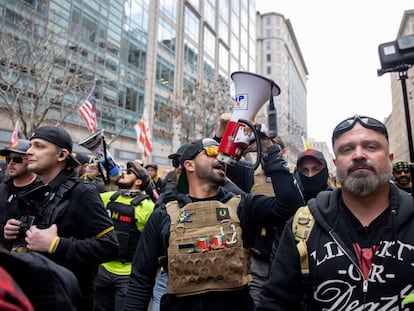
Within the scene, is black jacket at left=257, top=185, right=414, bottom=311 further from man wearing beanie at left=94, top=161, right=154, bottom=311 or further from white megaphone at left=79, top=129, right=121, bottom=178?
white megaphone at left=79, top=129, right=121, bottom=178

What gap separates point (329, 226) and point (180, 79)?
3208 cm

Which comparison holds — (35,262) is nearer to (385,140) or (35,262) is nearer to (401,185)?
(385,140)

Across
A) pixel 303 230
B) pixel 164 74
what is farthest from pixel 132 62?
pixel 303 230

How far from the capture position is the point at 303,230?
6.48ft

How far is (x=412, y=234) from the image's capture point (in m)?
1.81

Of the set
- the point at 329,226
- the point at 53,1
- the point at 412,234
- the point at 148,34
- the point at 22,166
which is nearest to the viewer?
the point at 412,234

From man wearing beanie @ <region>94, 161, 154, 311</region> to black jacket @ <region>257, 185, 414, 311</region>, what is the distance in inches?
101

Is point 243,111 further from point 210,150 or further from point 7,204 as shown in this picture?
point 7,204

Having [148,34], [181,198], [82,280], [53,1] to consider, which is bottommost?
[82,280]

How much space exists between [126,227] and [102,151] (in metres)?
1.30

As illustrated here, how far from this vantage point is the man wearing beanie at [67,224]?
104 inches

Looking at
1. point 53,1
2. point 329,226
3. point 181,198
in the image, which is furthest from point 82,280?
point 53,1

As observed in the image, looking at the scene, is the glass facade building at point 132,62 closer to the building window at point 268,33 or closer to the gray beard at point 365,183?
the gray beard at point 365,183

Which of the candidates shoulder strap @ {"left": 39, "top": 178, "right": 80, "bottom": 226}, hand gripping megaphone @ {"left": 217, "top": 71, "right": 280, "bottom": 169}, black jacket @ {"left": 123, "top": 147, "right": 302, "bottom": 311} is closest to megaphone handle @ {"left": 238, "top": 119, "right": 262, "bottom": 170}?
hand gripping megaphone @ {"left": 217, "top": 71, "right": 280, "bottom": 169}
